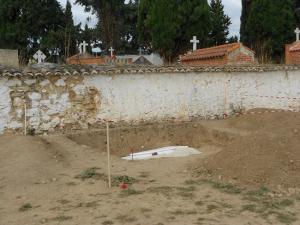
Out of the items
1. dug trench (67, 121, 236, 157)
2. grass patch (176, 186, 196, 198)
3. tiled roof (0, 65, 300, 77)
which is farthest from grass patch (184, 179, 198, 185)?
tiled roof (0, 65, 300, 77)

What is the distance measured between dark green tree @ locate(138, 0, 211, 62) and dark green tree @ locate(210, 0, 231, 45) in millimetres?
3768

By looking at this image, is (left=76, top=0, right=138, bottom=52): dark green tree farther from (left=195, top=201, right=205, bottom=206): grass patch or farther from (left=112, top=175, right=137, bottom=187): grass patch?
(left=195, top=201, right=205, bottom=206): grass patch

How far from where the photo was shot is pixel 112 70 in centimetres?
1402

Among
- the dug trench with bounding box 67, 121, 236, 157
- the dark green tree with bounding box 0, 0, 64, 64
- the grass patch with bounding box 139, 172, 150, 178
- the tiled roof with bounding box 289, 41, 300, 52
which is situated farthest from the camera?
the dark green tree with bounding box 0, 0, 64, 64

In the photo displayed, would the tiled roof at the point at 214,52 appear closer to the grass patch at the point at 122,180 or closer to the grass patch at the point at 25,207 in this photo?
the grass patch at the point at 122,180

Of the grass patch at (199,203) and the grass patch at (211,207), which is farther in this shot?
the grass patch at (199,203)

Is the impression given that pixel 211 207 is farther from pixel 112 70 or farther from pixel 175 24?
pixel 175 24

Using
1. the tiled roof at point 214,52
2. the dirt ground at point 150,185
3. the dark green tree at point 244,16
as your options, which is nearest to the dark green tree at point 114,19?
the dark green tree at point 244,16

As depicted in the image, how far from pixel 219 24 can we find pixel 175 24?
5.96 metres

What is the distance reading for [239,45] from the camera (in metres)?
18.1

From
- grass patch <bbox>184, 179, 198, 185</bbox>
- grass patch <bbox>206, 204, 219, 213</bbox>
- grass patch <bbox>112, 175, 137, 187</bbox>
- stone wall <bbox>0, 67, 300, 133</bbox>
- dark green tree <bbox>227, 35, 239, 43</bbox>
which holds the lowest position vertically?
grass patch <bbox>206, 204, 219, 213</bbox>

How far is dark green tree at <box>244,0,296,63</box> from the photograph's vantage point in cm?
2739

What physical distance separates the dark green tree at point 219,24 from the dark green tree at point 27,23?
38.9 ft

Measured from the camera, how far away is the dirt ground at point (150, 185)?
6699 mm
